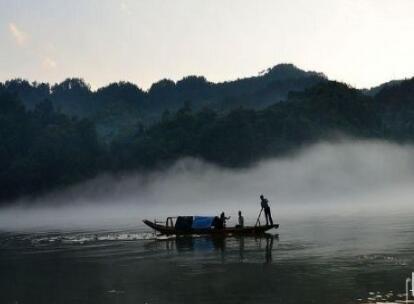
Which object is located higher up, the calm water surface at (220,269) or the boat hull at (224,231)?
the boat hull at (224,231)

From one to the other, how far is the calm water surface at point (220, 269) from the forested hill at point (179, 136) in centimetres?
9360

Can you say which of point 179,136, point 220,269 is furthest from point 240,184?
point 220,269

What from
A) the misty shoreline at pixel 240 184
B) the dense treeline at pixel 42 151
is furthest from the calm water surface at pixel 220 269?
the dense treeline at pixel 42 151

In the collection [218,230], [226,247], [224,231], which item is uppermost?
[218,230]

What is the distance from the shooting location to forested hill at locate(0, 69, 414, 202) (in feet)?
470

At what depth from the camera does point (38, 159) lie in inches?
5743

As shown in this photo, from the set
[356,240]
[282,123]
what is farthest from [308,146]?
[356,240]

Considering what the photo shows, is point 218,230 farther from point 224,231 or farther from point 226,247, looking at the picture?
point 226,247

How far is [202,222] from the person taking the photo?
51031 mm

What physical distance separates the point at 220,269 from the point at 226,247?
10.8m

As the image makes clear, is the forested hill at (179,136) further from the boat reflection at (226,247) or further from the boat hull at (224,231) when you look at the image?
the boat reflection at (226,247)

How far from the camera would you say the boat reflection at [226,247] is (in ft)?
117

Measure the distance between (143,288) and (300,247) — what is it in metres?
14.6

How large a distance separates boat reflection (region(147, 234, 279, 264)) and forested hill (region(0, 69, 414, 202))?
9322 centimetres
